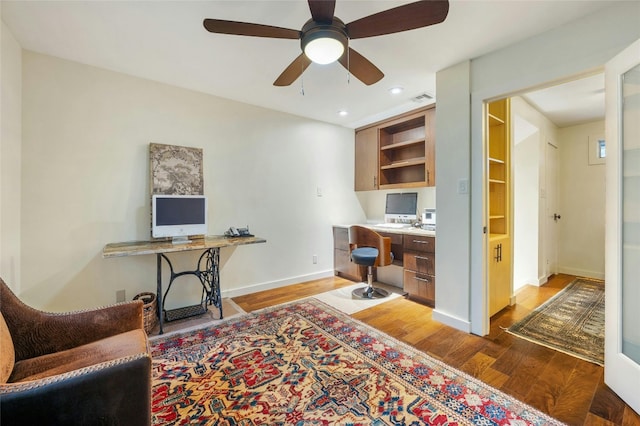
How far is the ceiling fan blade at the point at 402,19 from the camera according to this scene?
4.26ft

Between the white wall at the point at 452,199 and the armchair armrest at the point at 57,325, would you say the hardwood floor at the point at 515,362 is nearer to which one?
the white wall at the point at 452,199

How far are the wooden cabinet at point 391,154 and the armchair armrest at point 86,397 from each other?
11.0ft

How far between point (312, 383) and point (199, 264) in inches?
73.1

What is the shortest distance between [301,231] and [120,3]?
292cm

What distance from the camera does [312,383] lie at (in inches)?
68.4

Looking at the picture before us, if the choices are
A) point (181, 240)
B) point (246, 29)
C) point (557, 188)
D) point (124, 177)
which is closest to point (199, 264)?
point (181, 240)

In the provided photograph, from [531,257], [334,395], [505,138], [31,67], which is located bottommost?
[334,395]

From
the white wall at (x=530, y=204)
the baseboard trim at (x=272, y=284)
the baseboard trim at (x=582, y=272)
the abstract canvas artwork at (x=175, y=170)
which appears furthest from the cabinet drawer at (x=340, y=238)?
the baseboard trim at (x=582, y=272)

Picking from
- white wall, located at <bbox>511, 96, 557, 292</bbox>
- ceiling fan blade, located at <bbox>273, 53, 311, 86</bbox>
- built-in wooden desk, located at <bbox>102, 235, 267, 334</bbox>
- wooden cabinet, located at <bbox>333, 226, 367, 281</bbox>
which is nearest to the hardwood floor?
built-in wooden desk, located at <bbox>102, 235, 267, 334</bbox>

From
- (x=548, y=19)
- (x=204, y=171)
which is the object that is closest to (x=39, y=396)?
(x=204, y=171)

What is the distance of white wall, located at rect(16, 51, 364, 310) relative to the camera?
2.29 meters

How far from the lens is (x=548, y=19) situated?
1829 mm

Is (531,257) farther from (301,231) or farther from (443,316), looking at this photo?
(301,231)

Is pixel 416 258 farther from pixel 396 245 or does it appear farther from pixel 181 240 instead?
pixel 181 240
